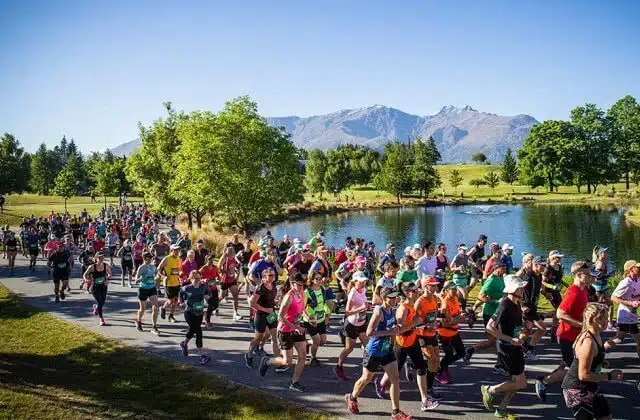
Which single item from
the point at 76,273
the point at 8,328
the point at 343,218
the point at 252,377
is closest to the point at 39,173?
the point at 343,218

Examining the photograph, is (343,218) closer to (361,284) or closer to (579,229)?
(579,229)

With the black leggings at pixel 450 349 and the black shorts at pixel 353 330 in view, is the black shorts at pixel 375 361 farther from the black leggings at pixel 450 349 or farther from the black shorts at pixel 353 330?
the black leggings at pixel 450 349

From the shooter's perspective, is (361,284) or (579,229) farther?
Answer: (579,229)

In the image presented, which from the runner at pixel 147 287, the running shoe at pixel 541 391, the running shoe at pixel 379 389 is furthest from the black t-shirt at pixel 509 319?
the runner at pixel 147 287

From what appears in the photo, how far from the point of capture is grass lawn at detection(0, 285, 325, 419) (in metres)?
7.93

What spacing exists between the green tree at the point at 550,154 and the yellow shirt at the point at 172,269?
80.9 m

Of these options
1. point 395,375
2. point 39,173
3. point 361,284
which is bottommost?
point 395,375

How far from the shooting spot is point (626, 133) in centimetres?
7994

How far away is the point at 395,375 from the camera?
24.0 ft

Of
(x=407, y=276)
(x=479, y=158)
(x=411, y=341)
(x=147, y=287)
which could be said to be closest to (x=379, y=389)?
(x=411, y=341)

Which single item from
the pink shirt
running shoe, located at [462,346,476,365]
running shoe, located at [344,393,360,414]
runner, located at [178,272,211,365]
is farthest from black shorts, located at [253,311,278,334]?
running shoe, located at [462,346,476,365]

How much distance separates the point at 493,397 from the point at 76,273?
1944cm

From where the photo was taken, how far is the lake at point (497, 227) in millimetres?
37062

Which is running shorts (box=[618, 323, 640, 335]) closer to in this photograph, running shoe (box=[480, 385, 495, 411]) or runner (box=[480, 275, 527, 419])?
runner (box=[480, 275, 527, 419])
